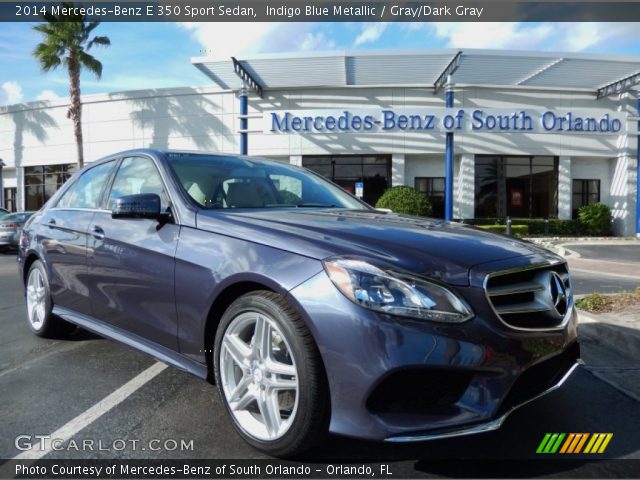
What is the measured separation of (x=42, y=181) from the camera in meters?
27.5

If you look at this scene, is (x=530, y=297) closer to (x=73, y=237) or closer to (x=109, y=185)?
(x=109, y=185)

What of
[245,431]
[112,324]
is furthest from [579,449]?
[112,324]

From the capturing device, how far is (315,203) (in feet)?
11.7

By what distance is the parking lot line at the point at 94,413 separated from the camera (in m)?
2.43

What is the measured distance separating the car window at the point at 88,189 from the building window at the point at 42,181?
81.1 ft

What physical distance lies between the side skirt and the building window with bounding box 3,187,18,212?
97.2 ft

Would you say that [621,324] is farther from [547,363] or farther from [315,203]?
[315,203]

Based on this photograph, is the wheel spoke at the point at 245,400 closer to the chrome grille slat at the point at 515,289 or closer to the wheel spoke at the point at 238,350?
the wheel spoke at the point at 238,350

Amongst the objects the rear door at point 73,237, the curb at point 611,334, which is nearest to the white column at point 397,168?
the curb at point 611,334

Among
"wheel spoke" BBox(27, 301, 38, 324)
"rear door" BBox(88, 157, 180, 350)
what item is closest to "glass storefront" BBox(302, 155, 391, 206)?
"wheel spoke" BBox(27, 301, 38, 324)

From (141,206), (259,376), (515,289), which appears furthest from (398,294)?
(141,206)

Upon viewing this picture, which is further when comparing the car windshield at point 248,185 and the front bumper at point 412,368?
the car windshield at point 248,185

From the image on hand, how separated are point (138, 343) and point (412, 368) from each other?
6.30ft

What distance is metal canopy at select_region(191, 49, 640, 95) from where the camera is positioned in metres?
19.5
